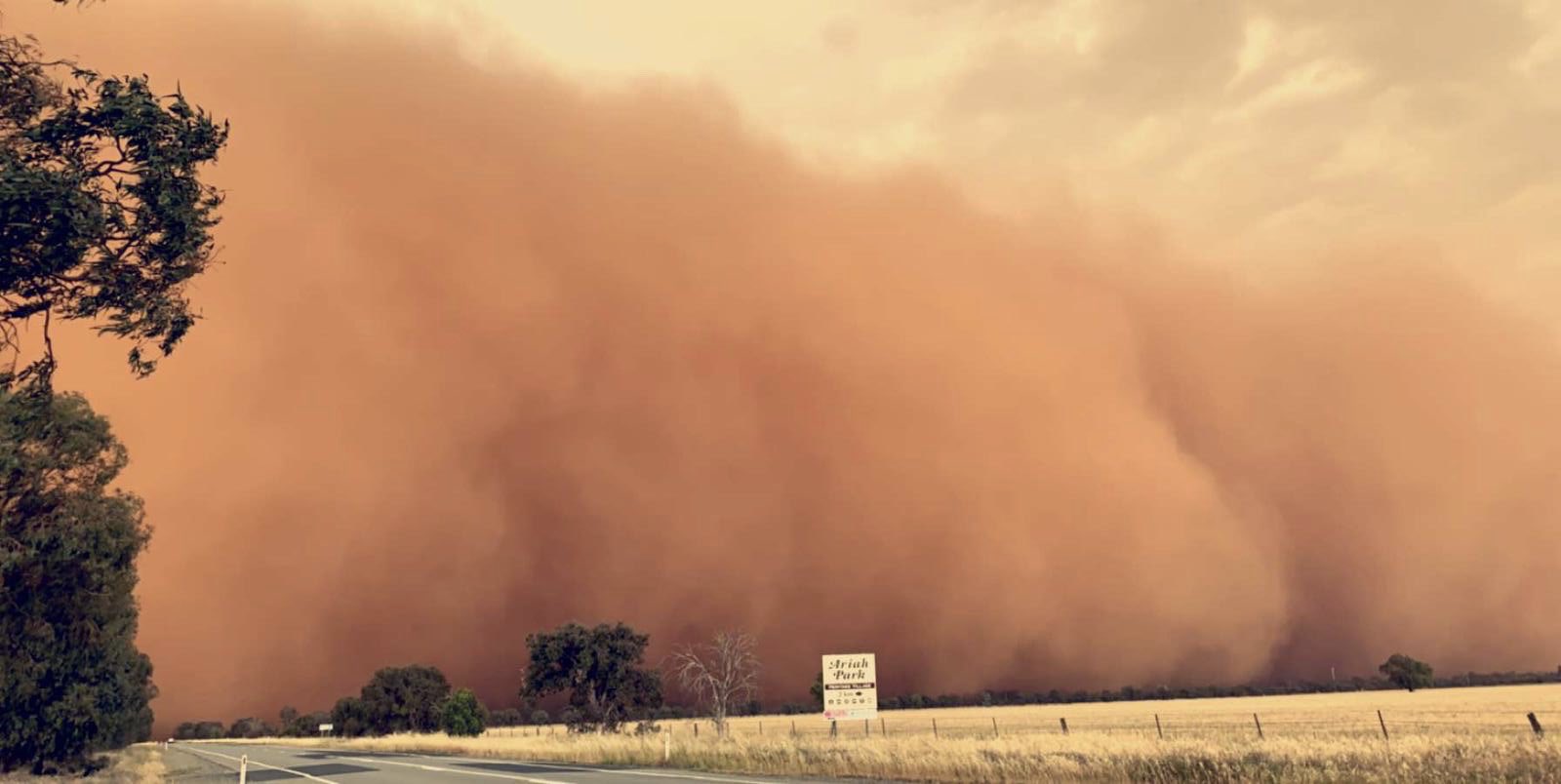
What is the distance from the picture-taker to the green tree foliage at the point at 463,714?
9050cm

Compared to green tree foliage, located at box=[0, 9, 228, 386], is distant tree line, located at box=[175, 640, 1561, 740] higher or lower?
lower

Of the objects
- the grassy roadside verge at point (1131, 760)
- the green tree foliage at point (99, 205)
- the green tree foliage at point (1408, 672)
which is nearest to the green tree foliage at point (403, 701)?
the grassy roadside verge at point (1131, 760)

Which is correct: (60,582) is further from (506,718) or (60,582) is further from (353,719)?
(506,718)

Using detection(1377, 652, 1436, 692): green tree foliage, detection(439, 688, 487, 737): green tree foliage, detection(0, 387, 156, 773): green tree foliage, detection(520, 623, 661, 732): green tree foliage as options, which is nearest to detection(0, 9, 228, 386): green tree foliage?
detection(0, 387, 156, 773): green tree foliage

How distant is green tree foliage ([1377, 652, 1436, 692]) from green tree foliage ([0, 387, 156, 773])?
16871cm

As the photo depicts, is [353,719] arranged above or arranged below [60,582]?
below

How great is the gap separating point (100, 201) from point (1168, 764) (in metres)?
22.1

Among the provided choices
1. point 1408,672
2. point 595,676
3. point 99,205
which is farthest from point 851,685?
point 1408,672

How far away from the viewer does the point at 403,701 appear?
10775cm

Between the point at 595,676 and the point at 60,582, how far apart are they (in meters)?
39.2

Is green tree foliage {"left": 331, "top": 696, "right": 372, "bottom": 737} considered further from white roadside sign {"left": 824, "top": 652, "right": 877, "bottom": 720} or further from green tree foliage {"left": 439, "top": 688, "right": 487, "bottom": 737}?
white roadside sign {"left": 824, "top": 652, "right": 877, "bottom": 720}

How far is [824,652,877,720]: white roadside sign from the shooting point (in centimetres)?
2933

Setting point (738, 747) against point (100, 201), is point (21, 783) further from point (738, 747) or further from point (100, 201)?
point (100, 201)

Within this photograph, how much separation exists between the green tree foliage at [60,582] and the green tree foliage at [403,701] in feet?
236
